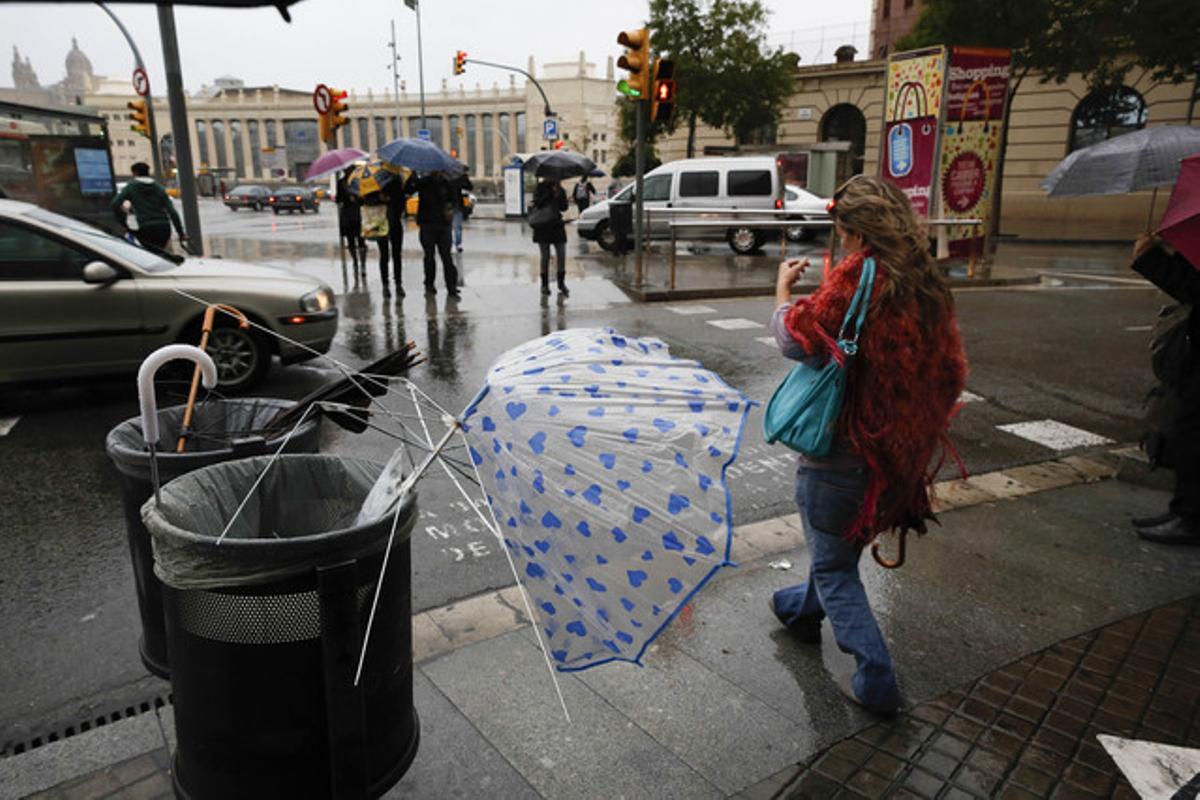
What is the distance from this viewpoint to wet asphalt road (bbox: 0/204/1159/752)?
3.50 meters

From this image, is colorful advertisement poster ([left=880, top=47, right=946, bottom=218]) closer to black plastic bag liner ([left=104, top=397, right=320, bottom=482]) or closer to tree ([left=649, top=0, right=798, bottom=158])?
black plastic bag liner ([left=104, top=397, right=320, bottom=482])

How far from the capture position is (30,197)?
645 inches

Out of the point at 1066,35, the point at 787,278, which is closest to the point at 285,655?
the point at 787,278

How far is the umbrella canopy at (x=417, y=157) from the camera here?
12031 mm

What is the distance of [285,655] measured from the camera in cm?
195

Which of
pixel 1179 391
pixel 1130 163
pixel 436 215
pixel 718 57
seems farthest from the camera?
pixel 718 57

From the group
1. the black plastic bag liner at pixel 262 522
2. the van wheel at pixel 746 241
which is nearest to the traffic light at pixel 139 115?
the van wheel at pixel 746 241

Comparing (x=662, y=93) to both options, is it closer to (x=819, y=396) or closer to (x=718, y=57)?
(x=819, y=396)

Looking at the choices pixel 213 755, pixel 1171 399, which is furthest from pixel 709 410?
pixel 1171 399

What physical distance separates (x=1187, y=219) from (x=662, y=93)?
32.7ft

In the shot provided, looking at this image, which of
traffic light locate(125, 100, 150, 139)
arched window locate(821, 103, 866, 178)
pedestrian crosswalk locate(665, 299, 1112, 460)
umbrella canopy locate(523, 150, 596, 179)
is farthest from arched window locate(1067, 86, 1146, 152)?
traffic light locate(125, 100, 150, 139)

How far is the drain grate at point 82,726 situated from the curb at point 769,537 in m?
0.95

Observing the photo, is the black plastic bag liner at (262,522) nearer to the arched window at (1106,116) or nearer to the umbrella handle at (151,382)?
the umbrella handle at (151,382)

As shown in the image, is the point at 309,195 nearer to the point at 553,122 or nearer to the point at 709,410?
the point at 553,122
